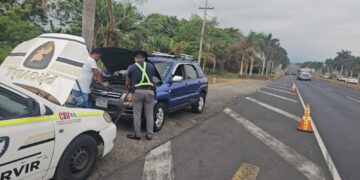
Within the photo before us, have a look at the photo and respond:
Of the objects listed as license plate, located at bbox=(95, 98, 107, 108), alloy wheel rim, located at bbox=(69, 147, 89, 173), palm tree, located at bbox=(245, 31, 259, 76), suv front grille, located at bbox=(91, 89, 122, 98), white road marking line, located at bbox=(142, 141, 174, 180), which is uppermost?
palm tree, located at bbox=(245, 31, 259, 76)

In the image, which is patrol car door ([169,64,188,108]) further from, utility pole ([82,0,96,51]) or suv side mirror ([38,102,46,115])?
suv side mirror ([38,102,46,115])

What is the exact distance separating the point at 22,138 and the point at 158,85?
4044 mm

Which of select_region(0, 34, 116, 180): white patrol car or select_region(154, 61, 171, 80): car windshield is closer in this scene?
select_region(0, 34, 116, 180): white patrol car

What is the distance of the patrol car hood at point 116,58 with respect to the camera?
668 centimetres

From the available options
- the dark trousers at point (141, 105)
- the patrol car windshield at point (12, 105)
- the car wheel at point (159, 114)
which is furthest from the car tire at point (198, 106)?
the patrol car windshield at point (12, 105)

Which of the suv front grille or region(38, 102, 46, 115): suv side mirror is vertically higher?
region(38, 102, 46, 115): suv side mirror

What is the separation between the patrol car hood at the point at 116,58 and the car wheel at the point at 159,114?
1.33 metres

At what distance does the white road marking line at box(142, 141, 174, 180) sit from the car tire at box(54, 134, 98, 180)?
0.83 meters

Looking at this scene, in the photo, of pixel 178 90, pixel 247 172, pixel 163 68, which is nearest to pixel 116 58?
pixel 163 68

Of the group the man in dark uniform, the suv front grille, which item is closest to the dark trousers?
the man in dark uniform

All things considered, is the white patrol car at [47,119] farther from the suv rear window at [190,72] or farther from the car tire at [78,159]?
the suv rear window at [190,72]

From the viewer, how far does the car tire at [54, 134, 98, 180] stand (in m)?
3.47

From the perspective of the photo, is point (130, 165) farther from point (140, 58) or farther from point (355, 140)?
point (355, 140)

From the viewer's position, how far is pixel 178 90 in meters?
7.50
